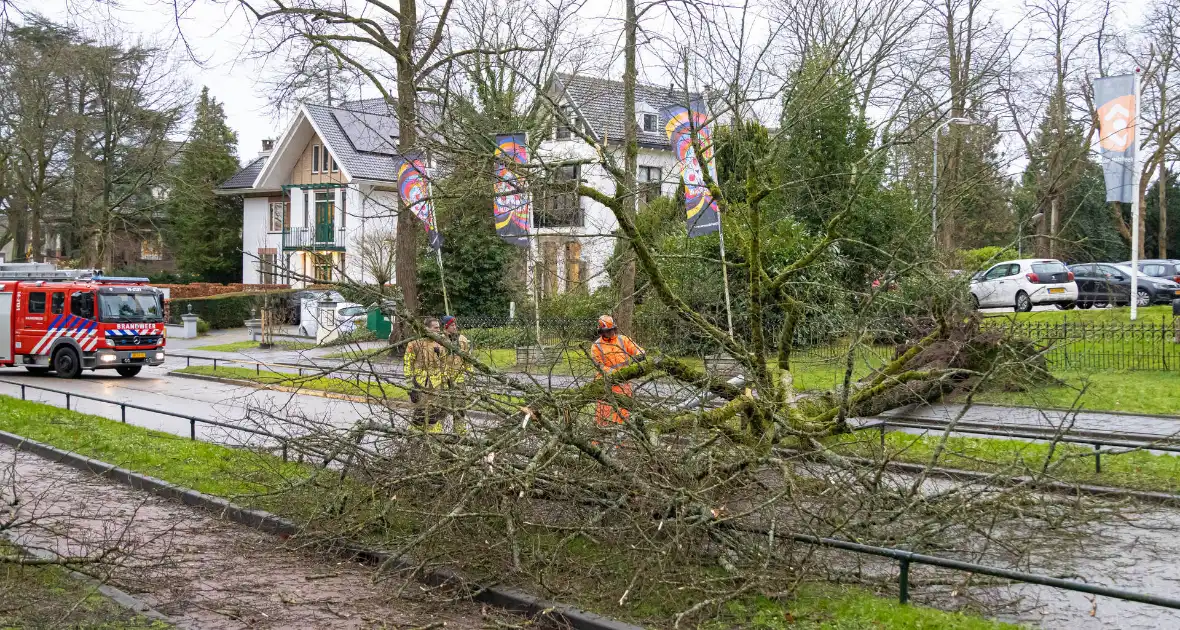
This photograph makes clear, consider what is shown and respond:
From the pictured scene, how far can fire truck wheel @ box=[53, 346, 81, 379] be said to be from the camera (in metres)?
27.5

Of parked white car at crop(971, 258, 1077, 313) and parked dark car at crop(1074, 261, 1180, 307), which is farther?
parked dark car at crop(1074, 261, 1180, 307)

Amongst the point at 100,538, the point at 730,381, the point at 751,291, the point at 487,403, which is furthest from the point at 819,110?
the point at 100,538

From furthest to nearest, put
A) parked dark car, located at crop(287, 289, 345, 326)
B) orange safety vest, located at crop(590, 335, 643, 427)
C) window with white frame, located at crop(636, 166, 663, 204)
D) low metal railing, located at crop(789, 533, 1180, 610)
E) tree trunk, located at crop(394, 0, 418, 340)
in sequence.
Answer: parked dark car, located at crop(287, 289, 345, 326) → tree trunk, located at crop(394, 0, 418, 340) → window with white frame, located at crop(636, 166, 663, 204) → orange safety vest, located at crop(590, 335, 643, 427) → low metal railing, located at crop(789, 533, 1180, 610)

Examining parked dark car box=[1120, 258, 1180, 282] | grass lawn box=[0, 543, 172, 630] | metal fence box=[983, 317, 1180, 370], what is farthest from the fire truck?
parked dark car box=[1120, 258, 1180, 282]

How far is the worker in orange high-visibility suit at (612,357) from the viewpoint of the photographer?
295 inches

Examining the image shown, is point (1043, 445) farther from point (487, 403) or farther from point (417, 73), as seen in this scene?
point (417, 73)

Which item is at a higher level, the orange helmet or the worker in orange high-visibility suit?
the orange helmet

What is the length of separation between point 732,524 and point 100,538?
4975 millimetres

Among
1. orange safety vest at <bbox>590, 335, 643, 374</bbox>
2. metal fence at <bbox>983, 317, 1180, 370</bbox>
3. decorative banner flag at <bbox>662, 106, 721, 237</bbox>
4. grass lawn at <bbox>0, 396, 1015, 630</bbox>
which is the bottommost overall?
grass lawn at <bbox>0, 396, 1015, 630</bbox>

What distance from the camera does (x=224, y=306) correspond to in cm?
4712

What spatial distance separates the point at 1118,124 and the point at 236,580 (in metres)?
20.5

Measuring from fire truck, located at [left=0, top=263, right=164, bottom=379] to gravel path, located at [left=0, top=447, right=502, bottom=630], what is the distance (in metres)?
19.3

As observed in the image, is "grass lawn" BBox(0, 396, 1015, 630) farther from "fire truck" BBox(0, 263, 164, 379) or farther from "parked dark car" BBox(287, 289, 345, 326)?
"parked dark car" BBox(287, 289, 345, 326)

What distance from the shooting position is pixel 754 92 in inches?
420
